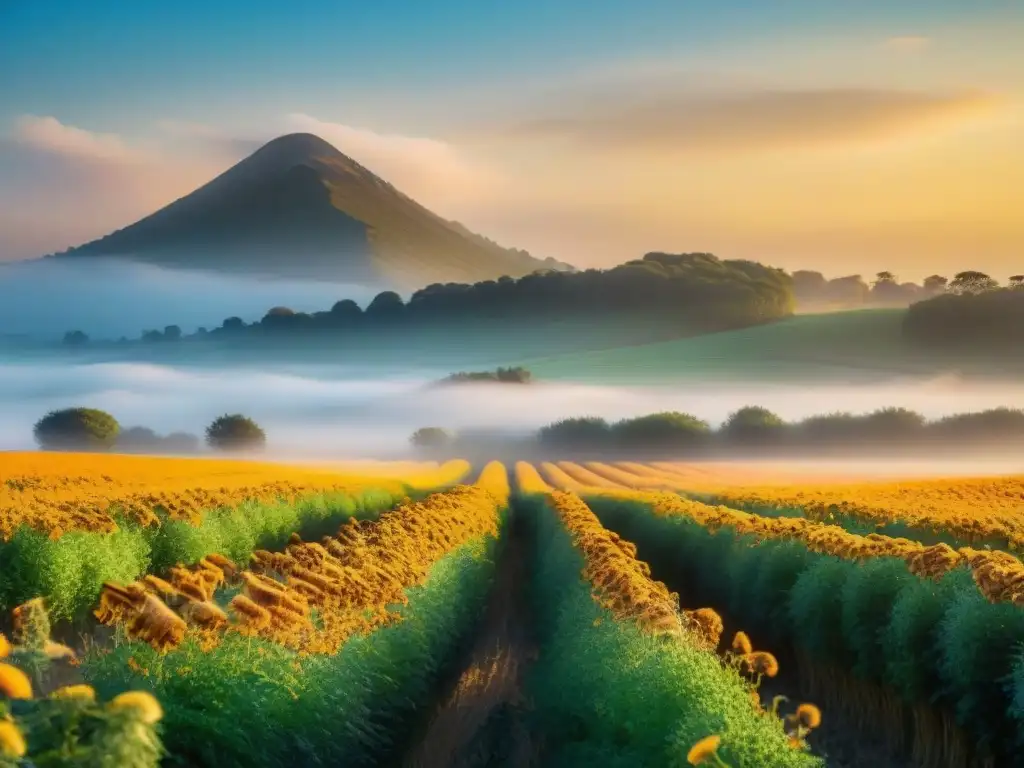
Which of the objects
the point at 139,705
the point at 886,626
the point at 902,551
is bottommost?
the point at 886,626

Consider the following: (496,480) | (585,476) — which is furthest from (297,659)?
(585,476)

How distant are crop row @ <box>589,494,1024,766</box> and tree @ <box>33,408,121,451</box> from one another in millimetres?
59275

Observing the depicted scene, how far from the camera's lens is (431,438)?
94.8 meters

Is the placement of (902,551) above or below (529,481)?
above

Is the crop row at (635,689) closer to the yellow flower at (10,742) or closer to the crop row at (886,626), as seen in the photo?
the yellow flower at (10,742)

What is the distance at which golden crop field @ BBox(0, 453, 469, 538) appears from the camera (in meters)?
19.1

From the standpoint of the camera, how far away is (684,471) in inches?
2544

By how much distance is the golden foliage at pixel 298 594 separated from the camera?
820cm

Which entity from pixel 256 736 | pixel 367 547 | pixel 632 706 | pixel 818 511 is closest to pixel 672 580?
pixel 818 511

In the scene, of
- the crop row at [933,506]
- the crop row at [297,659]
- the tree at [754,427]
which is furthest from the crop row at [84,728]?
the tree at [754,427]

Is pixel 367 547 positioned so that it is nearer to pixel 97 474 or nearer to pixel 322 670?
pixel 322 670

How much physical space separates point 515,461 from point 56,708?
7587 centimetres

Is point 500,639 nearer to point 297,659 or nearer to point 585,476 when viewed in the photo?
point 297,659

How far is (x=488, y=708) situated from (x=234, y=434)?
68257 mm
